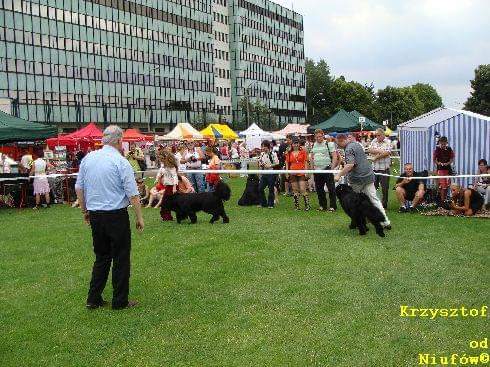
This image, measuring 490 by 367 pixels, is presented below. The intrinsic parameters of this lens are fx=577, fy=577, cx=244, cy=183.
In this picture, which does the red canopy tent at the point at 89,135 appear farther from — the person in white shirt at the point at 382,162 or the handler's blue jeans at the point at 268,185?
the person in white shirt at the point at 382,162

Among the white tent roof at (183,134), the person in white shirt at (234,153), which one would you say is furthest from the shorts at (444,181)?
the white tent roof at (183,134)

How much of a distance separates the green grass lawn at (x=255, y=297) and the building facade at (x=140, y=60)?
44.9m

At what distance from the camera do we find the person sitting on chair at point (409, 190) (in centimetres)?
1255

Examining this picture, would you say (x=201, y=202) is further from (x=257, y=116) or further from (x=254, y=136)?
(x=257, y=116)

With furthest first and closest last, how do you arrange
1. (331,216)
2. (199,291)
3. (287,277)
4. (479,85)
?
(479,85), (331,216), (287,277), (199,291)

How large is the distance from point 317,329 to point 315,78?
376ft

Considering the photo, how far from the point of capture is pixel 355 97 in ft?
333

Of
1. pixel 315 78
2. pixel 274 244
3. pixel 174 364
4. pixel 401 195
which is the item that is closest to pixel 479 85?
pixel 315 78

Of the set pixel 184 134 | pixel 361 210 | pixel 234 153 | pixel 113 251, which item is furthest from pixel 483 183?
pixel 184 134

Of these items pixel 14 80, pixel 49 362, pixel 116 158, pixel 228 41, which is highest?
pixel 228 41

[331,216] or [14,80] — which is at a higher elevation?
[14,80]

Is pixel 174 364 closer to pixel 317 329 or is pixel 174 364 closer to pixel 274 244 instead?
pixel 317 329

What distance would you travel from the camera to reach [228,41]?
93.1 m

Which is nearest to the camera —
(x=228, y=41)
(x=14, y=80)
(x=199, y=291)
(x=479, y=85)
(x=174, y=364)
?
(x=174, y=364)
